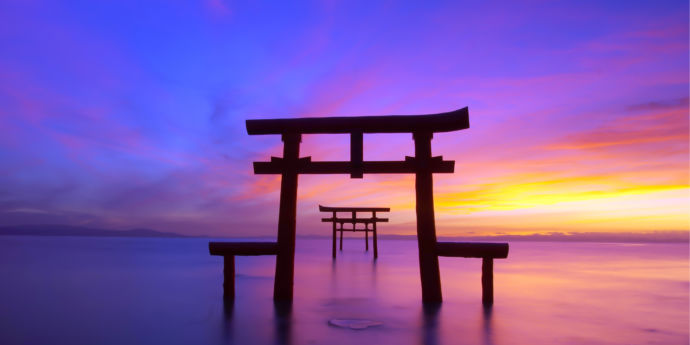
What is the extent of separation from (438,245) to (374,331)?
7.31 feet

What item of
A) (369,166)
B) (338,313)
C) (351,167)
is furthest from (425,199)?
(338,313)

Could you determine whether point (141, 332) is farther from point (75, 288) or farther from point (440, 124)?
point (75, 288)

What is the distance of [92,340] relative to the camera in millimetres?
6992

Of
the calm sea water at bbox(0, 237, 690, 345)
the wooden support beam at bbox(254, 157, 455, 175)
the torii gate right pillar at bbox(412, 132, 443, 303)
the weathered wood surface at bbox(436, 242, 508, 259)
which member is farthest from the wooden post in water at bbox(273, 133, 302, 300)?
the weathered wood surface at bbox(436, 242, 508, 259)

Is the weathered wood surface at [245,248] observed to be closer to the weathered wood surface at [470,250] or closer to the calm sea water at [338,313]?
the calm sea water at [338,313]

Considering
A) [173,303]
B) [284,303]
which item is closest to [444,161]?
[284,303]

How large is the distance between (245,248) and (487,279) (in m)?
4.94

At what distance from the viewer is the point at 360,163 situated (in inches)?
336

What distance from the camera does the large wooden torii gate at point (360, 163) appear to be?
8469 mm

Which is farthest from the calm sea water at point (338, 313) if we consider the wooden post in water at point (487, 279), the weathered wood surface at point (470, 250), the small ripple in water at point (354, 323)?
the weathered wood surface at point (470, 250)

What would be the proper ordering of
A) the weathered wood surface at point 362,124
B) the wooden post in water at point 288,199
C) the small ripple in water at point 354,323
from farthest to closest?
the wooden post in water at point 288,199 → the weathered wood surface at point 362,124 → the small ripple in water at point 354,323

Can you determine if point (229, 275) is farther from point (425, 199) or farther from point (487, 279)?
point (487, 279)

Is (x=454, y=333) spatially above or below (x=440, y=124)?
below

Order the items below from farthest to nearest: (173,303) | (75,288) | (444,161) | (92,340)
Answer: (75,288) < (173,303) < (444,161) < (92,340)
